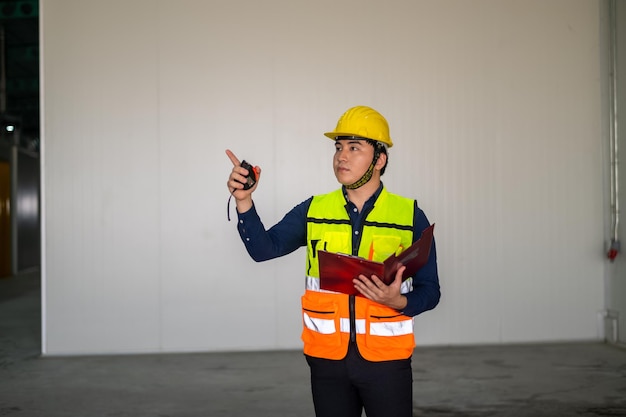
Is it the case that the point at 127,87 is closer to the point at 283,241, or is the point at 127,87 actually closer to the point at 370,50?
the point at 370,50

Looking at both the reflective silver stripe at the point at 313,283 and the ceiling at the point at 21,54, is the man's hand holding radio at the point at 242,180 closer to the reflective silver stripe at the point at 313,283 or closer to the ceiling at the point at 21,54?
the reflective silver stripe at the point at 313,283

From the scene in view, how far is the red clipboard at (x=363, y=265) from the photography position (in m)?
1.94

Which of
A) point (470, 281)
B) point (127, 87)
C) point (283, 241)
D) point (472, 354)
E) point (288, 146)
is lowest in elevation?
point (472, 354)

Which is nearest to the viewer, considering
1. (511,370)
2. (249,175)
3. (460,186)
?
(249,175)

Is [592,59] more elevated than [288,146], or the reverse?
[592,59]

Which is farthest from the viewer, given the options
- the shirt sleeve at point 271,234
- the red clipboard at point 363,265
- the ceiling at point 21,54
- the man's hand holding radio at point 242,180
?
the ceiling at point 21,54

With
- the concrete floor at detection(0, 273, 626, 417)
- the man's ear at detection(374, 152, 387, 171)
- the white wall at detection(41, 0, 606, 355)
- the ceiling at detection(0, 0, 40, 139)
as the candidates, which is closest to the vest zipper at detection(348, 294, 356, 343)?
the man's ear at detection(374, 152, 387, 171)

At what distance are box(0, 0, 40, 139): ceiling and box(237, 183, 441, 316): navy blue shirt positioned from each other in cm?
894

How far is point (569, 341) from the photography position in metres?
6.50

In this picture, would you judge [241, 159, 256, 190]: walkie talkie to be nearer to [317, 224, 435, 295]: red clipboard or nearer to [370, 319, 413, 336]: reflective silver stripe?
[317, 224, 435, 295]: red clipboard

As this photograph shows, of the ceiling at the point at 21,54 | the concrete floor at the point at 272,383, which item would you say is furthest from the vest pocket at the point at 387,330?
the ceiling at the point at 21,54

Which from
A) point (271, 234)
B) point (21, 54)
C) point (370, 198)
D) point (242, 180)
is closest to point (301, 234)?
point (271, 234)

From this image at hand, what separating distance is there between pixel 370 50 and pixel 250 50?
1050 mm

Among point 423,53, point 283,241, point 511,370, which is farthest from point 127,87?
point 283,241
